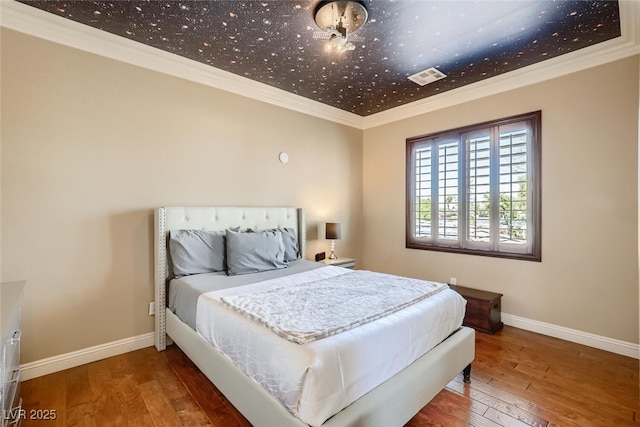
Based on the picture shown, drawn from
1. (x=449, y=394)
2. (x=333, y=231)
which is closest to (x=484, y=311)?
(x=449, y=394)

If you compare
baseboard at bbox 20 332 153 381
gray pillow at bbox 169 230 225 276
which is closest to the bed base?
gray pillow at bbox 169 230 225 276

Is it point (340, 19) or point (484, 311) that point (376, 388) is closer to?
point (484, 311)

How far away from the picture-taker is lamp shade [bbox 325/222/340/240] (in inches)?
157

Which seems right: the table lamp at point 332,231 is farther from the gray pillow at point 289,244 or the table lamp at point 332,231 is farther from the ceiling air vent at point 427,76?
the ceiling air vent at point 427,76

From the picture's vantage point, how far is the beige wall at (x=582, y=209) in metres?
2.62

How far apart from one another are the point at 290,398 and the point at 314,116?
3.60 m

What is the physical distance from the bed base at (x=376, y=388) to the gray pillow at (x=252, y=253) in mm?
716

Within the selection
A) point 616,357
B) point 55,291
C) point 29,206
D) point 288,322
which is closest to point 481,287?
point 616,357

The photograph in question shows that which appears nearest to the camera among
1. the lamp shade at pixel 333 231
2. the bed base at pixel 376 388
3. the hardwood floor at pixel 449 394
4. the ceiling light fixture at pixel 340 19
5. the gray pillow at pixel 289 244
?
the bed base at pixel 376 388

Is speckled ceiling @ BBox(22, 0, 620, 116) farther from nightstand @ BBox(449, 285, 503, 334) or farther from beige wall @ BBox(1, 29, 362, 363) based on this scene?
nightstand @ BBox(449, 285, 503, 334)

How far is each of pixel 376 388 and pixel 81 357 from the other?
8.11 ft

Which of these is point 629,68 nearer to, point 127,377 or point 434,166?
point 434,166

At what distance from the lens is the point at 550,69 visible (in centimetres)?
300

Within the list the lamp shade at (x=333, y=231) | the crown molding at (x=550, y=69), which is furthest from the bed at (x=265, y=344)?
Answer: the crown molding at (x=550, y=69)
